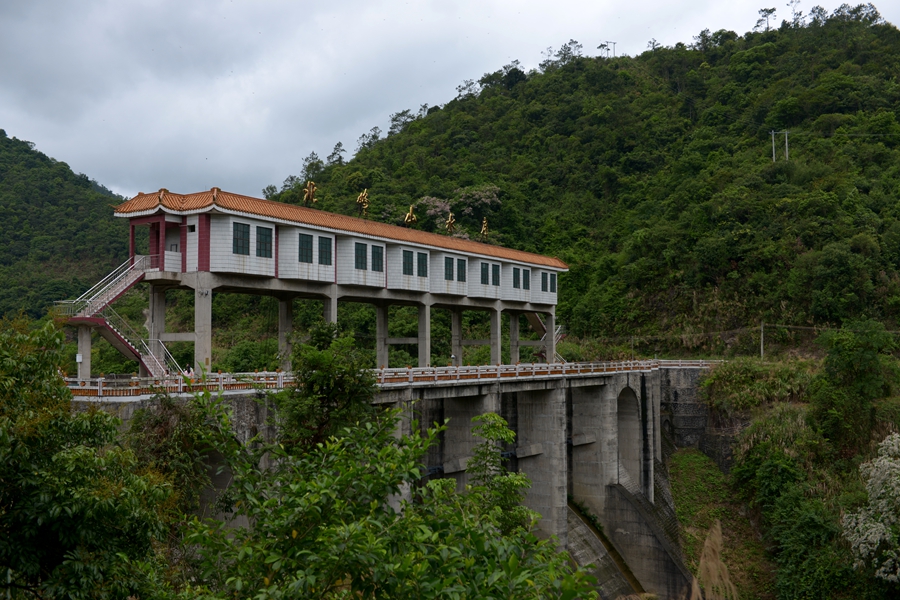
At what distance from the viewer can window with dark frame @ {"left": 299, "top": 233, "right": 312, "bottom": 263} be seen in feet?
92.2

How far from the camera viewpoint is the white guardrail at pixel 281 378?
17.2 meters

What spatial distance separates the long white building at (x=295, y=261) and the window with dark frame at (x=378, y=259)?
4cm

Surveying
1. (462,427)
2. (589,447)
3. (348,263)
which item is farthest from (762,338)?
(348,263)

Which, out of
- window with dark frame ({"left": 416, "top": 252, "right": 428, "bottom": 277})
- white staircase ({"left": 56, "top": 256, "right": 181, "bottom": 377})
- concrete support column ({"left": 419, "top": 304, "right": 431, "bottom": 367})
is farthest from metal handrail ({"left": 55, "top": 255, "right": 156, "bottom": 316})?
concrete support column ({"left": 419, "top": 304, "right": 431, "bottom": 367})

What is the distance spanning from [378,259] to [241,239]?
26.4 ft

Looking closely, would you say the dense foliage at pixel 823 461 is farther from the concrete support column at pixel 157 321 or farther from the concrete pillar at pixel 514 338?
the concrete support column at pixel 157 321

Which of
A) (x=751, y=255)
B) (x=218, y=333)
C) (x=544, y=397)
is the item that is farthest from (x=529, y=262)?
(x=218, y=333)

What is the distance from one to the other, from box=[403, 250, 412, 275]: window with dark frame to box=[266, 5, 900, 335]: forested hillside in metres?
34.1

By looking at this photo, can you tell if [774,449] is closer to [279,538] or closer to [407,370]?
[407,370]

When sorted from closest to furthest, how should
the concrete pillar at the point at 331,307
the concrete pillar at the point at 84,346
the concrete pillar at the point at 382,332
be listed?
the concrete pillar at the point at 84,346, the concrete pillar at the point at 331,307, the concrete pillar at the point at 382,332

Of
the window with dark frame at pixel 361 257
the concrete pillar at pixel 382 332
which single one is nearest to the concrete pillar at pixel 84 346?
the window with dark frame at pixel 361 257

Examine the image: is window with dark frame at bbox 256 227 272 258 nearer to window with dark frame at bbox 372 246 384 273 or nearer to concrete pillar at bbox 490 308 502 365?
window with dark frame at bbox 372 246 384 273

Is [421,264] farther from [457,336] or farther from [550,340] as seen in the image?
[550,340]

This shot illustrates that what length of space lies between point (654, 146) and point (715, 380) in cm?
4617
